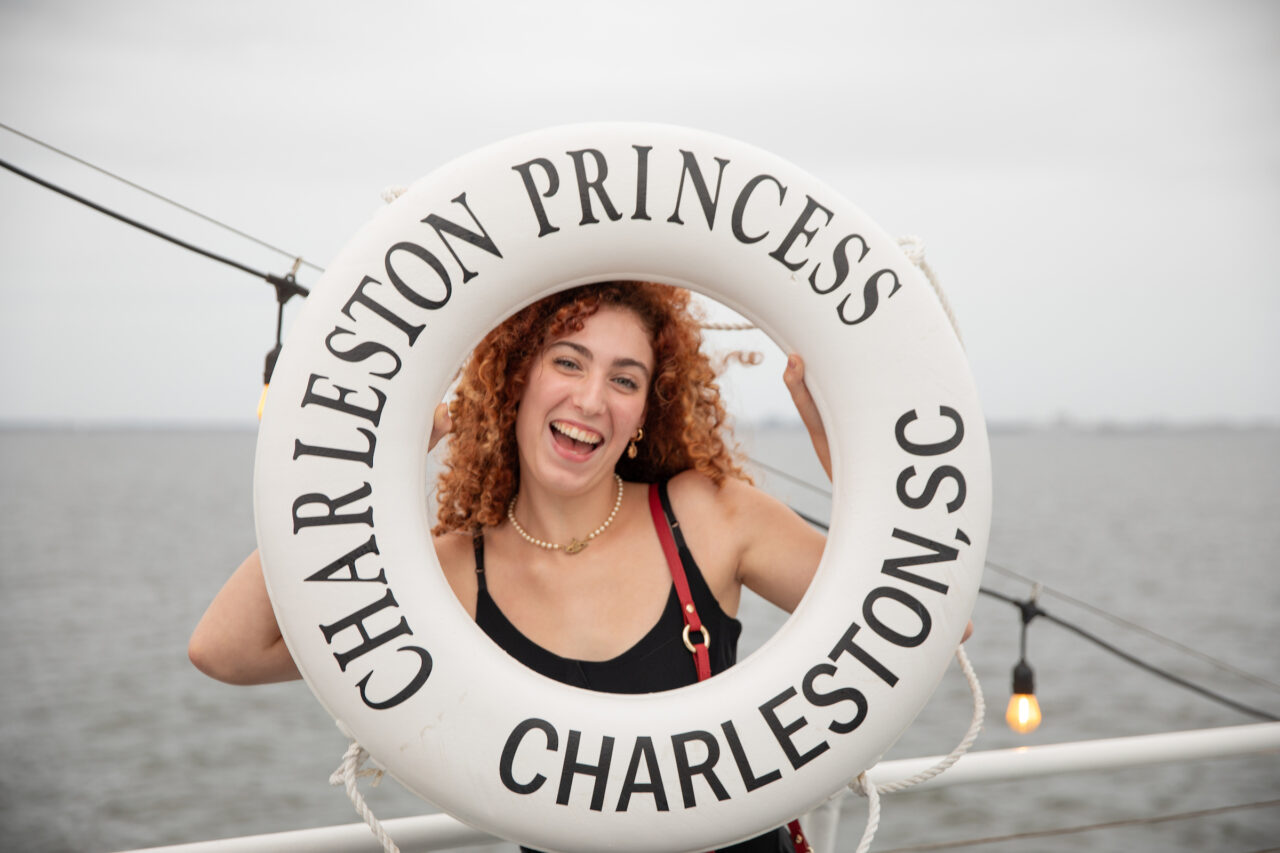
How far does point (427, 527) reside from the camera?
97cm

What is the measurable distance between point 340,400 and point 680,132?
1.36 ft

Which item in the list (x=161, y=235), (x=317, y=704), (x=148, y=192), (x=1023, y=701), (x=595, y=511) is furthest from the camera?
(x=317, y=704)

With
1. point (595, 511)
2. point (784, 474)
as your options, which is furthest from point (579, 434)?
point (784, 474)

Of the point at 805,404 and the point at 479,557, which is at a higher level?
the point at 805,404

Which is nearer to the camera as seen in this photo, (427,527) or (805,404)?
(427,527)

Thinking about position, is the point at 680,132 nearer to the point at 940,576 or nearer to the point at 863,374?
the point at 863,374

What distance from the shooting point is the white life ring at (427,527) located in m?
0.91

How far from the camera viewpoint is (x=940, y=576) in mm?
964

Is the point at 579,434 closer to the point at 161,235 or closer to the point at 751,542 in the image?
the point at 751,542

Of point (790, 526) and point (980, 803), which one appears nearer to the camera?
point (790, 526)

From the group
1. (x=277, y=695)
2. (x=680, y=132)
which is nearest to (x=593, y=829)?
(x=680, y=132)

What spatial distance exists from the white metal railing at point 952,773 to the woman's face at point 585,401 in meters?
0.38

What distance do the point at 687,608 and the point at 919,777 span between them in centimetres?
34

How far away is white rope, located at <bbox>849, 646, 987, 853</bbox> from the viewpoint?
3.24ft
